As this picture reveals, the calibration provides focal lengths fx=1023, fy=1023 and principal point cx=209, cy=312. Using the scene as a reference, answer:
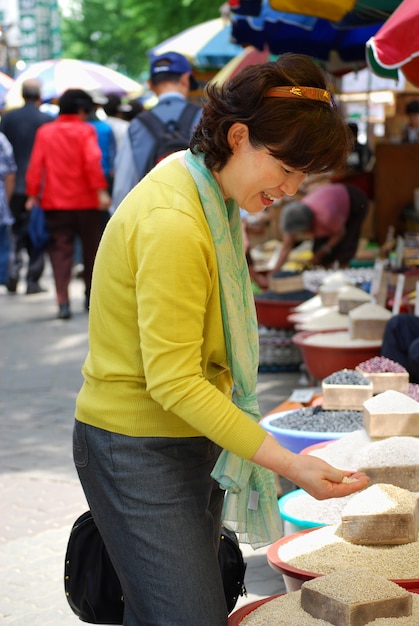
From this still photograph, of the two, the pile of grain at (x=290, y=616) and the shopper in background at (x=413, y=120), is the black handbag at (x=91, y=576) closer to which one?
the pile of grain at (x=290, y=616)

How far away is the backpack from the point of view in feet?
20.3

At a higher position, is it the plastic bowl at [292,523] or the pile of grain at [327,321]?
the plastic bowl at [292,523]

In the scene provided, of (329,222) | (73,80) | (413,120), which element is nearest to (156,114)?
(329,222)

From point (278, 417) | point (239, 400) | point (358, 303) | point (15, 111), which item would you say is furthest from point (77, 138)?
point (239, 400)

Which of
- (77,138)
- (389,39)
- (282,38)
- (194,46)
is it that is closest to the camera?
(389,39)

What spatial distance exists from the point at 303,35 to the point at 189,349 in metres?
6.30

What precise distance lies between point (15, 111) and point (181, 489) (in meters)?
9.82

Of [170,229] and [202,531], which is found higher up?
[170,229]

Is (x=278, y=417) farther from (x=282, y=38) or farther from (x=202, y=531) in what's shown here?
(x=282, y=38)

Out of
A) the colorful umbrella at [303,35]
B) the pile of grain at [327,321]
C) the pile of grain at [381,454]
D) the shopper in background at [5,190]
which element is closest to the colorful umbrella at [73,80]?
the shopper in background at [5,190]

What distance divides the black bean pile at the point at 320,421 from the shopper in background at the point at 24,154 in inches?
298

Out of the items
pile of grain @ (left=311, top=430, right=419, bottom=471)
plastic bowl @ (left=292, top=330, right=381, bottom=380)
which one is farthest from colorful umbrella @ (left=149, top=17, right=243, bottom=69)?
pile of grain @ (left=311, top=430, right=419, bottom=471)

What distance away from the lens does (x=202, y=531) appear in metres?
2.29

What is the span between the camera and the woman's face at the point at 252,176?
216 centimetres
